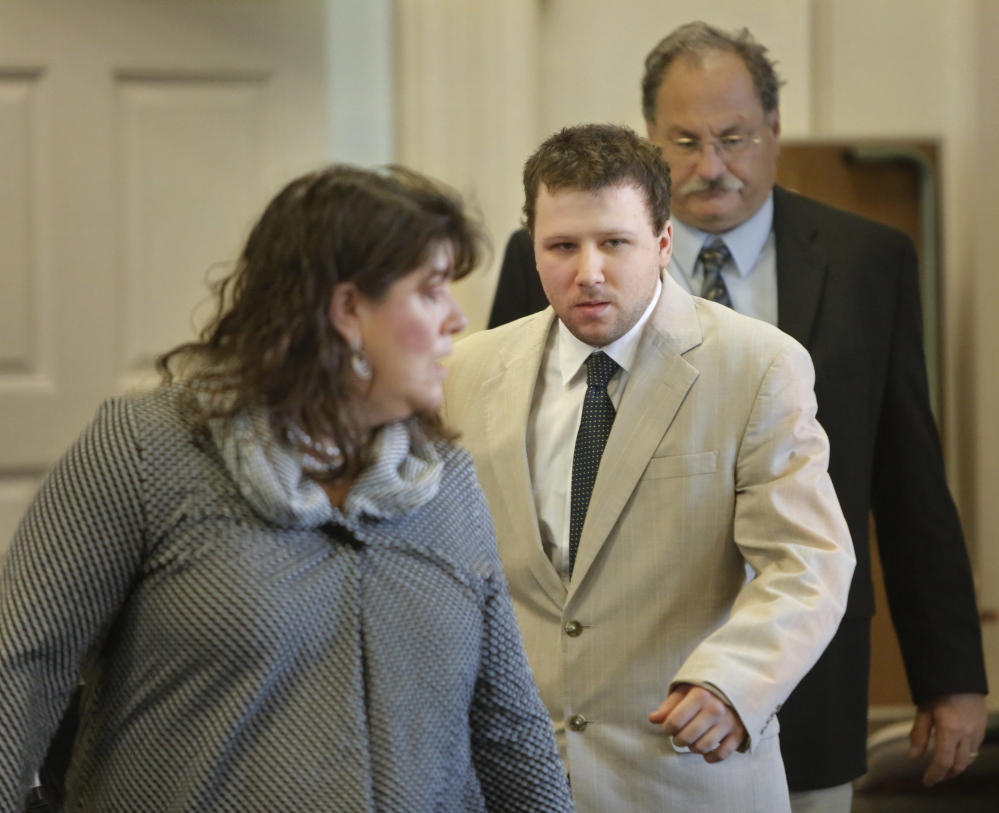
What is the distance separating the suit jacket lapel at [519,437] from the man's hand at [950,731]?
0.83m

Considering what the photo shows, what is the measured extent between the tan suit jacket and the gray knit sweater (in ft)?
1.75

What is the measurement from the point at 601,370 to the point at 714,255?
1.66ft

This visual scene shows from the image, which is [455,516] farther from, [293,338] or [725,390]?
[725,390]

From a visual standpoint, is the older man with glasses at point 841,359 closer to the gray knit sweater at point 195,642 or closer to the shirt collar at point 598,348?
the shirt collar at point 598,348

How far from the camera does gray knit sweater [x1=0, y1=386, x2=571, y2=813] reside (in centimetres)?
115

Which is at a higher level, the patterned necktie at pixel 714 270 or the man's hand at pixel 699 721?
the patterned necktie at pixel 714 270

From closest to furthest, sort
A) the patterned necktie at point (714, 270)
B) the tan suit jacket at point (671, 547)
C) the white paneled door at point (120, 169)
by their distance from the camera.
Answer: the tan suit jacket at point (671, 547) < the patterned necktie at point (714, 270) < the white paneled door at point (120, 169)

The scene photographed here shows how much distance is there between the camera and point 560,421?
1856mm

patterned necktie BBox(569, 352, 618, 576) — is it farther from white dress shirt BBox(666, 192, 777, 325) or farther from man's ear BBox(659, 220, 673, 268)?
white dress shirt BBox(666, 192, 777, 325)

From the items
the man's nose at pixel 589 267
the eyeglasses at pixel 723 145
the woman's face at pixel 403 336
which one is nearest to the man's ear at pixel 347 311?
the woman's face at pixel 403 336

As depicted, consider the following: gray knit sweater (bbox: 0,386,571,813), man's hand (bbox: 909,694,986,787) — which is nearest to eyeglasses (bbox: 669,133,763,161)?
man's hand (bbox: 909,694,986,787)

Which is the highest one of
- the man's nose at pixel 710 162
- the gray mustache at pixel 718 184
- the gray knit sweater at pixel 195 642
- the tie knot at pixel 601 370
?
the man's nose at pixel 710 162

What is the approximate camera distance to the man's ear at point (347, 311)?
3.94ft

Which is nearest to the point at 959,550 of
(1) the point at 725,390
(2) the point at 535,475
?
(1) the point at 725,390
